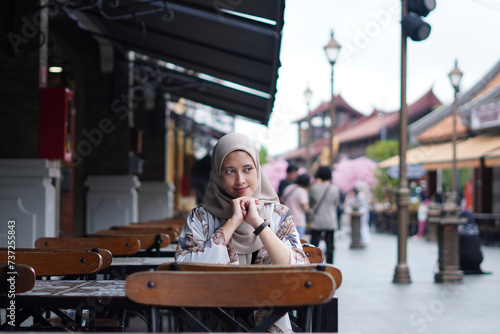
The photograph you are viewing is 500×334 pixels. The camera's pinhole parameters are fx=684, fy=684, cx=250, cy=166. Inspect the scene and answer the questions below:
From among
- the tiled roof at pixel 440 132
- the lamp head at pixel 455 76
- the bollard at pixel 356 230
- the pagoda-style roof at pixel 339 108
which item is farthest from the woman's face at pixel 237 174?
the pagoda-style roof at pixel 339 108

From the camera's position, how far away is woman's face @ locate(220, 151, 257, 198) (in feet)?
9.86

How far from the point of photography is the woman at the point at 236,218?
2889 millimetres

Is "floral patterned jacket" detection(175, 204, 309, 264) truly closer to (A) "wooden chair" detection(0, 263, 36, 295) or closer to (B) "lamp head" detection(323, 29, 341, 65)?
Result: (A) "wooden chair" detection(0, 263, 36, 295)

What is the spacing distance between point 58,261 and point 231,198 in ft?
2.63

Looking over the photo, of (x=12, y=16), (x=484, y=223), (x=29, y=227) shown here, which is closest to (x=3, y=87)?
(x=12, y=16)

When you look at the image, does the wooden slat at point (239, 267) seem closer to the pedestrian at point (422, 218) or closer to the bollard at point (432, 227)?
the bollard at point (432, 227)

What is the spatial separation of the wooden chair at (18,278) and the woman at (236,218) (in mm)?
713

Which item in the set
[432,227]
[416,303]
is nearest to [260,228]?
[416,303]

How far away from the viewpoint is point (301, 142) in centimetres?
8544

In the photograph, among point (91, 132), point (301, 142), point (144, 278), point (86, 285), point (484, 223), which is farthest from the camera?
point (301, 142)

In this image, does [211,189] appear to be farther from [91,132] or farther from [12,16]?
[91,132]

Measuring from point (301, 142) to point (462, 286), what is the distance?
76.1 metres

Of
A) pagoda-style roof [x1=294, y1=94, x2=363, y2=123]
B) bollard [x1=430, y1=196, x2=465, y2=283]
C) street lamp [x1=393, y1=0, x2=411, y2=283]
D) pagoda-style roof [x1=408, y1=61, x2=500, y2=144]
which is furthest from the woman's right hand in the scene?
pagoda-style roof [x1=294, y1=94, x2=363, y2=123]

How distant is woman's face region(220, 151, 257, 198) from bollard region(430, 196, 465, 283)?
24.6ft
